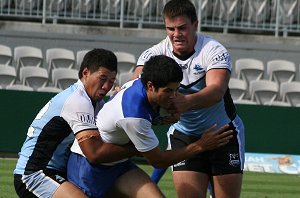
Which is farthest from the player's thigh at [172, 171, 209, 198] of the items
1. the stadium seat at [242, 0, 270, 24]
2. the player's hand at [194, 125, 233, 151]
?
the stadium seat at [242, 0, 270, 24]

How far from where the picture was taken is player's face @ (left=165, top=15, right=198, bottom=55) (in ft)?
23.5

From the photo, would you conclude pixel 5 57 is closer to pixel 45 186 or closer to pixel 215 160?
pixel 215 160

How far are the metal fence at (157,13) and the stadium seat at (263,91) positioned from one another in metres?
2.66

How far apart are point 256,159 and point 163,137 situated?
1589 millimetres

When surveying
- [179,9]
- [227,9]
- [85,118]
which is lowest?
[227,9]

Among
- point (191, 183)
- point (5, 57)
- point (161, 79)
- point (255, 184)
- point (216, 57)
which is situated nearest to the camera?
point (161, 79)

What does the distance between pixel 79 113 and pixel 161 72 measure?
76cm

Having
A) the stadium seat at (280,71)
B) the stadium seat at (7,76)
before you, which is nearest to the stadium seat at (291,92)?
the stadium seat at (280,71)

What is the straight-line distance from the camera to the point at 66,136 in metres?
6.95

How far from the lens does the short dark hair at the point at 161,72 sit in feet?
20.8

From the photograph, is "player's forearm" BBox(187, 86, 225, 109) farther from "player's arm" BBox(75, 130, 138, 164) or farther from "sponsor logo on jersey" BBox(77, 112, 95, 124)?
"sponsor logo on jersey" BBox(77, 112, 95, 124)

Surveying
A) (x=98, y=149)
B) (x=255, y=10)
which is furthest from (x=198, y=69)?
(x=255, y=10)

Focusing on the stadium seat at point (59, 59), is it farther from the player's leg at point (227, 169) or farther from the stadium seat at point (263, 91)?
the player's leg at point (227, 169)

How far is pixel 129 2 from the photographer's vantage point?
71.3ft
